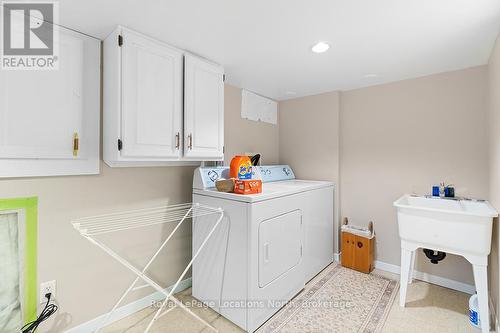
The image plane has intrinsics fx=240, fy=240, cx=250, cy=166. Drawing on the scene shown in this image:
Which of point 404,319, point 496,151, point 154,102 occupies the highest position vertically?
point 154,102

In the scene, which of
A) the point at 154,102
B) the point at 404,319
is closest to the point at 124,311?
the point at 154,102

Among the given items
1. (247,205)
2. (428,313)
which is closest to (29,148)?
(247,205)

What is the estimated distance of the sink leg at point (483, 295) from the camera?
1.61 meters

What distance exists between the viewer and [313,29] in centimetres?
157

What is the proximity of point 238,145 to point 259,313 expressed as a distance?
1730 millimetres

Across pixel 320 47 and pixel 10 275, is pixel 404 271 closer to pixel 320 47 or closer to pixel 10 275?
pixel 320 47

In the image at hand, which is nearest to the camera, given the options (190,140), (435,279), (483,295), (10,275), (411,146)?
(10,275)

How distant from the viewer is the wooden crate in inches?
101

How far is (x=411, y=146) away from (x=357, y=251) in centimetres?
125

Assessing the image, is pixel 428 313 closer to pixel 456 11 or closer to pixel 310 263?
pixel 310 263

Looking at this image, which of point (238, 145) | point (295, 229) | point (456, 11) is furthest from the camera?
point (238, 145)

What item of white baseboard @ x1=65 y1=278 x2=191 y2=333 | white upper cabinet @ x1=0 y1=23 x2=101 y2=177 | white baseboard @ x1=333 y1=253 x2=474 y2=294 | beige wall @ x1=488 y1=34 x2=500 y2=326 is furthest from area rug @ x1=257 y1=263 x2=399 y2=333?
white upper cabinet @ x1=0 y1=23 x2=101 y2=177

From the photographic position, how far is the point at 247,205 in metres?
1.72

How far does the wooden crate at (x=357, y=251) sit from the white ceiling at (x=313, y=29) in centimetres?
174
